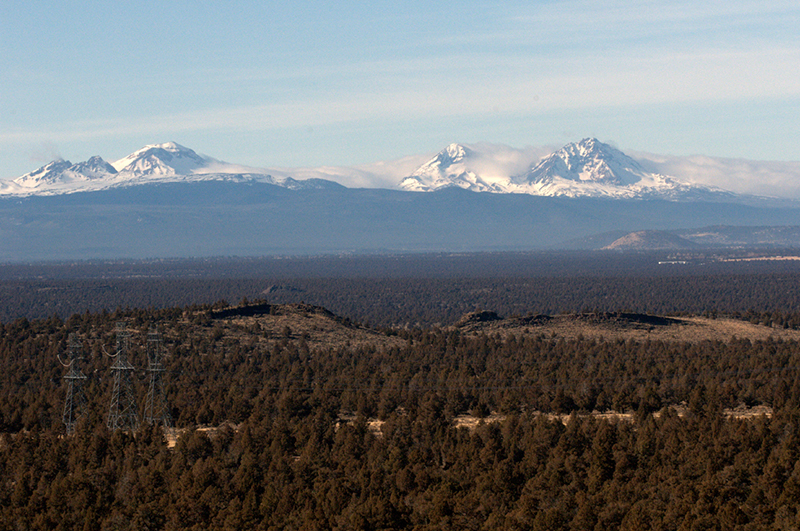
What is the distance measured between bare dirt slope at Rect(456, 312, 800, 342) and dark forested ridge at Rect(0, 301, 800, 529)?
83.8 feet

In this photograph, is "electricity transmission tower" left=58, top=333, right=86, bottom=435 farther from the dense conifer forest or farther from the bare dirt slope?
the bare dirt slope

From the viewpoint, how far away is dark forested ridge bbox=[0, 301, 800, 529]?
→ 69438mm

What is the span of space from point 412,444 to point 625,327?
88794 mm

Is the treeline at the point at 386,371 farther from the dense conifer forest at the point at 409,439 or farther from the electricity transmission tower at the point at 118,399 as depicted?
the electricity transmission tower at the point at 118,399

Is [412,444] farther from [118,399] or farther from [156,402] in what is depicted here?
[156,402]

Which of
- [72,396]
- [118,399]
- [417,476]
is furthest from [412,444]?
[72,396]

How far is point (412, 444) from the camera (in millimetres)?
87125

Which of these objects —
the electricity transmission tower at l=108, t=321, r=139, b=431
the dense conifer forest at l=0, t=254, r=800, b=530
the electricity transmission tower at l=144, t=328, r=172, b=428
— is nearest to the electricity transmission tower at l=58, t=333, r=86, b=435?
the dense conifer forest at l=0, t=254, r=800, b=530

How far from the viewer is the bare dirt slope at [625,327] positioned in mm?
164000

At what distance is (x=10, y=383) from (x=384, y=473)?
56.4 metres

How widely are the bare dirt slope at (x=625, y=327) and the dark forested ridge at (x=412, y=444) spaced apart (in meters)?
25.5

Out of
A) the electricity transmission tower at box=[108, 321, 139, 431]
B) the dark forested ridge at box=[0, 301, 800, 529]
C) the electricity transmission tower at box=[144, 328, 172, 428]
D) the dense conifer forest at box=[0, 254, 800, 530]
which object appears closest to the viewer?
the dark forested ridge at box=[0, 301, 800, 529]

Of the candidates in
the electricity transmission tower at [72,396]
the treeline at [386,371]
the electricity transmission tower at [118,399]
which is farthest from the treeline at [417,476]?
the treeline at [386,371]

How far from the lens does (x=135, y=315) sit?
15538 cm
